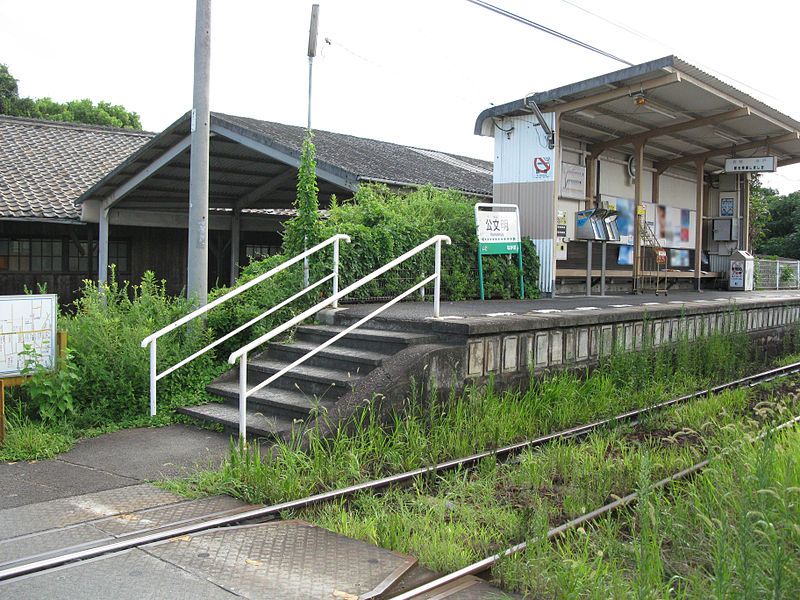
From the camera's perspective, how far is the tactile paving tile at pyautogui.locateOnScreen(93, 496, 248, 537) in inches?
204

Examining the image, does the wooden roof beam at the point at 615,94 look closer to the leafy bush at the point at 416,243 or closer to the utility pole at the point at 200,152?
the leafy bush at the point at 416,243

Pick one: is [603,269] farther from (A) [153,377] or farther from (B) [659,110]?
(A) [153,377]

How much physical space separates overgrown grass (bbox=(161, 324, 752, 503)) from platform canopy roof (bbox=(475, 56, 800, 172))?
4793 mm

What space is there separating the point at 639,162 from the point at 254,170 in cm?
831

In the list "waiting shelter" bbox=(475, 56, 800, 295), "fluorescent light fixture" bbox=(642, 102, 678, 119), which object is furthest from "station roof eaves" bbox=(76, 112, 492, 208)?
"fluorescent light fixture" bbox=(642, 102, 678, 119)

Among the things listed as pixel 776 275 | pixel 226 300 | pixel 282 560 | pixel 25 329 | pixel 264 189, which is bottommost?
pixel 282 560

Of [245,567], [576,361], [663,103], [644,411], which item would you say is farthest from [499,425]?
[663,103]

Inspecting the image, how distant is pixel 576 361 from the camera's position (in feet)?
32.9

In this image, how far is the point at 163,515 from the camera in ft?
17.9

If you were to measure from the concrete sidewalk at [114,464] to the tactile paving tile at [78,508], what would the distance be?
149mm

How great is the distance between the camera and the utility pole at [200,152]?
9398 millimetres

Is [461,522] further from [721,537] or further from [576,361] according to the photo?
[576,361]

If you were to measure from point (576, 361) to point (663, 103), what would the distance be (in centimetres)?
727

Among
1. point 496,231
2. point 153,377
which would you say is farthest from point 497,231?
point 153,377
